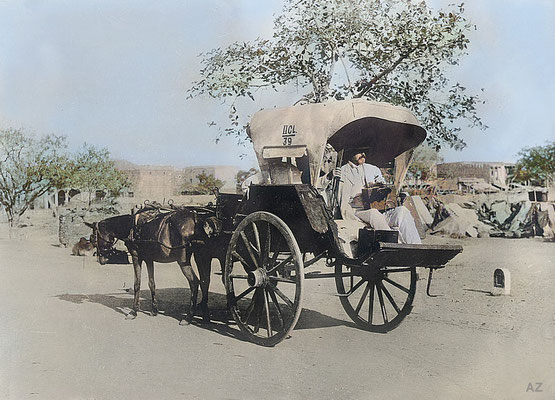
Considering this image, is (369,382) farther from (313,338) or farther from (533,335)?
(533,335)

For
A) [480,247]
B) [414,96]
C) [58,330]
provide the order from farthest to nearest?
[480,247] → [414,96] → [58,330]

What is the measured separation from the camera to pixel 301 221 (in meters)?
5.15

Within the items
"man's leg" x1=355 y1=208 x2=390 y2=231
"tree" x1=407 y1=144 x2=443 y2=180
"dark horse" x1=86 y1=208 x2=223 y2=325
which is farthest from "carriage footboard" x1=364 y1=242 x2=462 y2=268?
"tree" x1=407 y1=144 x2=443 y2=180

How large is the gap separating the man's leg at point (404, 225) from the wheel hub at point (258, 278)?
1350 millimetres

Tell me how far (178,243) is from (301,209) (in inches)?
72.4

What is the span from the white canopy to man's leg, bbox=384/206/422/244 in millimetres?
883

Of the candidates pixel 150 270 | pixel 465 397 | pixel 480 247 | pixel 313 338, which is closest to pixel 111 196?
pixel 150 270

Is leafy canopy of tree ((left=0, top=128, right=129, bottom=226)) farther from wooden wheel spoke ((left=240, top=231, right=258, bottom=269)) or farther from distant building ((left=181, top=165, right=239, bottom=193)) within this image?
wooden wheel spoke ((left=240, top=231, right=258, bottom=269))

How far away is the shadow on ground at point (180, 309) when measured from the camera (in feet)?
19.8

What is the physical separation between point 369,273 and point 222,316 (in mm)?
1971

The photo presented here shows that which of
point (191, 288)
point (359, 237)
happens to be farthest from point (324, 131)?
point (191, 288)

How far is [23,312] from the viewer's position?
5664 millimetres

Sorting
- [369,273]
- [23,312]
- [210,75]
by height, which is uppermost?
[210,75]

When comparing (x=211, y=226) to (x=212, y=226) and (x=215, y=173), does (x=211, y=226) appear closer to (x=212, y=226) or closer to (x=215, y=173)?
(x=212, y=226)
